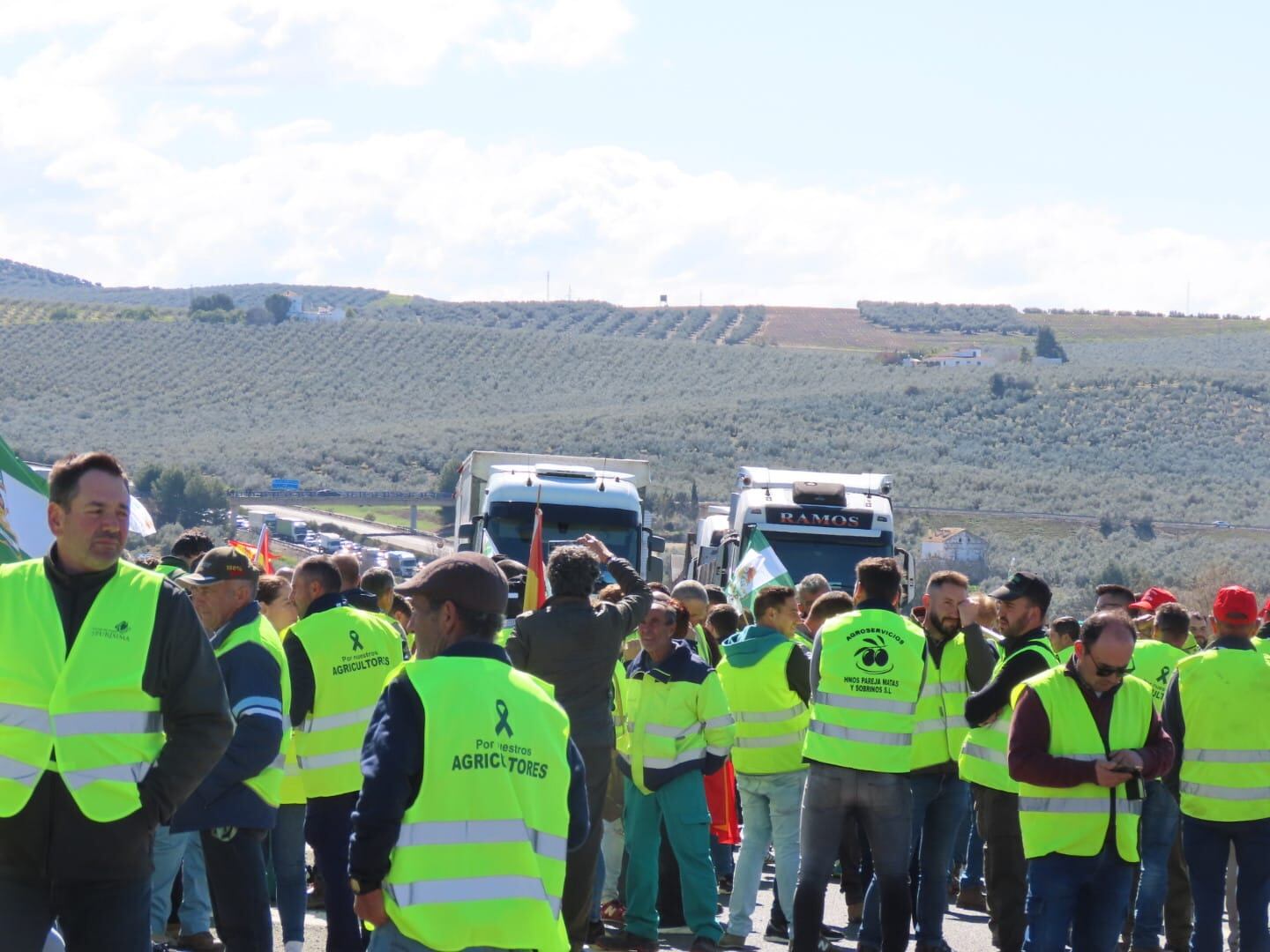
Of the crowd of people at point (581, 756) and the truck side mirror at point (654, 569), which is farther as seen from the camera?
the truck side mirror at point (654, 569)

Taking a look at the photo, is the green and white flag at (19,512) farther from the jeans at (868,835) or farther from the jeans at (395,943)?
the jeans at (395,943)

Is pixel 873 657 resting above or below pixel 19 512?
below

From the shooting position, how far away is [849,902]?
10.5 meters

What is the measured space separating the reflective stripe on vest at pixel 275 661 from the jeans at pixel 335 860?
47 centimetres

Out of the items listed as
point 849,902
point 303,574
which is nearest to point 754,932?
point 849,902

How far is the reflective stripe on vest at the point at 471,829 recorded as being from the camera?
15.4ft

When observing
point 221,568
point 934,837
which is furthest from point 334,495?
point 221,568

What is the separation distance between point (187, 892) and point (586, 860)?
2155mm

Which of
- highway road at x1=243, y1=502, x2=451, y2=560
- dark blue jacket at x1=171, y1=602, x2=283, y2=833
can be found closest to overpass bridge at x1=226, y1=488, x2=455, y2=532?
highway road at x1=243, y1=502, x2=451, y2=560

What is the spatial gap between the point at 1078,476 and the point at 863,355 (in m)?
53.4

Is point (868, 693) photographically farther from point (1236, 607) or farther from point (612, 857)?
point (612, 857)

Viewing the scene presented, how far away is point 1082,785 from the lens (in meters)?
7.06

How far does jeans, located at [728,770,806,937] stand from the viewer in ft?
31.3

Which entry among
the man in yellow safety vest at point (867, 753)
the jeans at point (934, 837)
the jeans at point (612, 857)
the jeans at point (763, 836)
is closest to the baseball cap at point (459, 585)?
the man in yellow safety vest at point (867, 753)
